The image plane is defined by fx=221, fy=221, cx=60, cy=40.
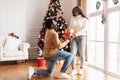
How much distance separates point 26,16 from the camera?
27.1 ft

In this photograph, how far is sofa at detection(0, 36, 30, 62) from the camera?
22.1 feet

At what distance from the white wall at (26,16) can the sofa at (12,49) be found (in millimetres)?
936

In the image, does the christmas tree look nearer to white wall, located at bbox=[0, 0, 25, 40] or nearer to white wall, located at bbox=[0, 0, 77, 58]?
white wall, located at bbox=[0, 0, 77, 58]

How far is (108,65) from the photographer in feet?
17.1

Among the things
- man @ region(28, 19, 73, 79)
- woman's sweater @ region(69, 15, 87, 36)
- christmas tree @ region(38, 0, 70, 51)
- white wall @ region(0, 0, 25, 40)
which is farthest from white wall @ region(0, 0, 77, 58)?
man @ region(28, 19, 73, 79)

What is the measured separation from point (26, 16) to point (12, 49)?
1.84 meters

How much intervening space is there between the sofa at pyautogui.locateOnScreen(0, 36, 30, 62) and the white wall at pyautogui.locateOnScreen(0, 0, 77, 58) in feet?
3.07

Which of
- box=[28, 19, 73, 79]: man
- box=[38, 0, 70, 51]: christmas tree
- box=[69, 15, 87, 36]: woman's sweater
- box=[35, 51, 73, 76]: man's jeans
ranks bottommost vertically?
box=[35, 51, 73, 76]: man's jeans

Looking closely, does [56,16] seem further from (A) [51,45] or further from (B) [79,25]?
(A) [51,45]

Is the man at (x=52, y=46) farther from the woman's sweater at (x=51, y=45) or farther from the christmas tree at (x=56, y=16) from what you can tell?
the christmas tree at (x=56, y=16)

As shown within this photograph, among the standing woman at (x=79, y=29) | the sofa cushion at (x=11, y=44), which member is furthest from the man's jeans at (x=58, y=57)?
the sofa cushion at (x=11, y=44)

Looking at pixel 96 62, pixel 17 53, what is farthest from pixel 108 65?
pixel 17 53

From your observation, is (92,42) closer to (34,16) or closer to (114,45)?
(114,45)

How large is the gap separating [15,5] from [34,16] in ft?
2.66
